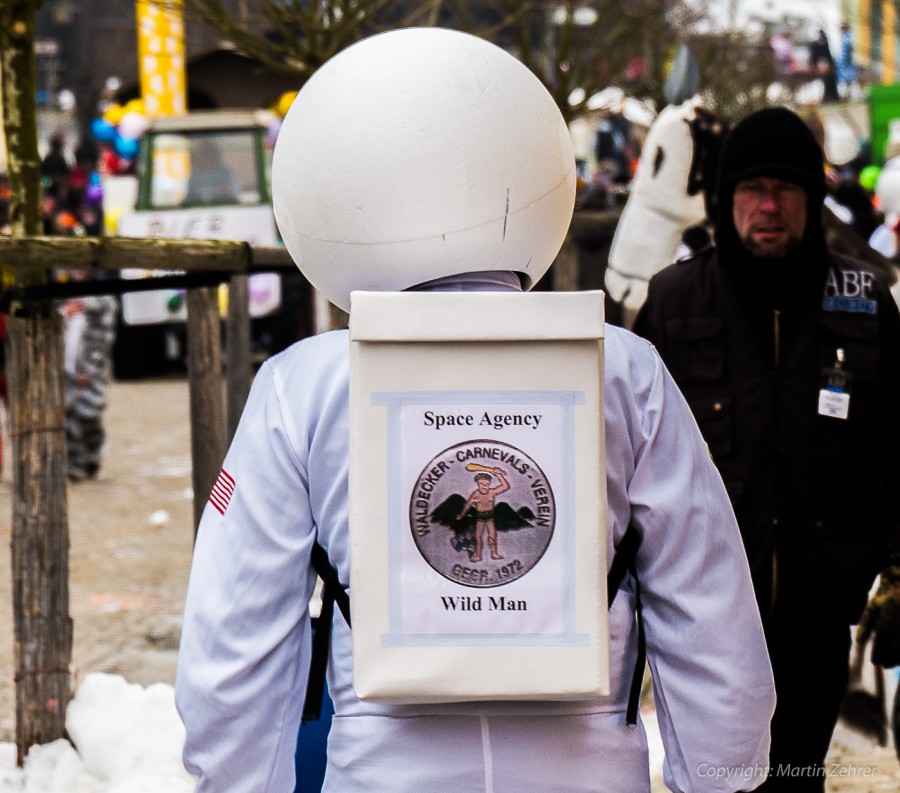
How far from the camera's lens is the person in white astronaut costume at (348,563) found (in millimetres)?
1845

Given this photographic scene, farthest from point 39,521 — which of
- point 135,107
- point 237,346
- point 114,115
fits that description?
point 114,115

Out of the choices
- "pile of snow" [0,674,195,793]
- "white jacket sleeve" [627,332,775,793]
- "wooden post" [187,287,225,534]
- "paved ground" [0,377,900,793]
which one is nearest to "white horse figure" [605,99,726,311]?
"wooden post" [187,287,225,534]

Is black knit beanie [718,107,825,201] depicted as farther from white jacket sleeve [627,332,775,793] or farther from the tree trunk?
the tree trunk

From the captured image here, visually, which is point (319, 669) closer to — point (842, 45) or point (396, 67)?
point (396, 67)

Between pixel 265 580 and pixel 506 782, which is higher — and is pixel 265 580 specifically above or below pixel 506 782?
above

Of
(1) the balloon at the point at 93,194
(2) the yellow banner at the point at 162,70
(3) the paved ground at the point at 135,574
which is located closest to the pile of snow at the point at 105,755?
(3) the paved ground at the point at 135,574

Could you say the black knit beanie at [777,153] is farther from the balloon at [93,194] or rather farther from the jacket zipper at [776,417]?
the balloon at [93,194]

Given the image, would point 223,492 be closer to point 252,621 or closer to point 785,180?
point 252,621

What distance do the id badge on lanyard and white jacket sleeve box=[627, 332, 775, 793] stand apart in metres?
1.34

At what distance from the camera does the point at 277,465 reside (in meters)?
1.86

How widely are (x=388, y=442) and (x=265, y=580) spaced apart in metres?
0.24

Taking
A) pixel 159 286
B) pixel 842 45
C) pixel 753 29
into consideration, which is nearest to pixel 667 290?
pixel 159 286

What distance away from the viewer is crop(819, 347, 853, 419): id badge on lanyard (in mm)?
3209

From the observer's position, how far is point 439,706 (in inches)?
72.4
